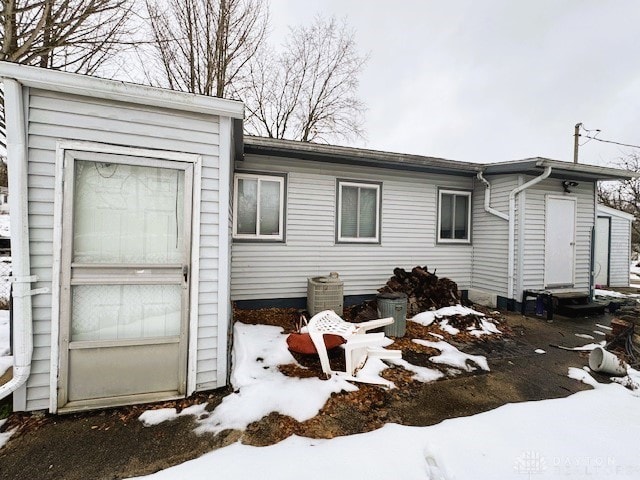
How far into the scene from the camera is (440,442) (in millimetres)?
2066

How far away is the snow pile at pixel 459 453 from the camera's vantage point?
1780 millimetres

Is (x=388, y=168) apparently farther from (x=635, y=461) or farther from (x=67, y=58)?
(x=67, y=58)

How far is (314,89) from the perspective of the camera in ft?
39.3

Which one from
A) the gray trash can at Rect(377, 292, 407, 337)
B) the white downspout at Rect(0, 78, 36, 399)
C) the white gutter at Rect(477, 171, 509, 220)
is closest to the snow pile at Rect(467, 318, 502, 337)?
the gray trash can at Rect(377, 292, 407, 337)

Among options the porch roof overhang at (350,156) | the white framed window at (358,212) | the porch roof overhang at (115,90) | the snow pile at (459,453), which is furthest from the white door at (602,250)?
the porch roof overhang at (115,90)

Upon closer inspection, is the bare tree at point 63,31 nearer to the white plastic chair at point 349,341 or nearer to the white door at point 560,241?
the white plastic chair at point 349,341

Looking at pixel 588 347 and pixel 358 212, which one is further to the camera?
pixel 358 212

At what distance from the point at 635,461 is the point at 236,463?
2729 mm

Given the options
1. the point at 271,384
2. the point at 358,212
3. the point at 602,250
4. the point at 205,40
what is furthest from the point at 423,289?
the point at 205,40

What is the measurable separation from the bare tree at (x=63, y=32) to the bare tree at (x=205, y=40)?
7.12ft

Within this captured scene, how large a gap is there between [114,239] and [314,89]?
11.5 meters

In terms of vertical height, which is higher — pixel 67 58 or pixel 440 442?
pixel 67 58

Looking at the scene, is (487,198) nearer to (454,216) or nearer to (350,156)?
(454,216)

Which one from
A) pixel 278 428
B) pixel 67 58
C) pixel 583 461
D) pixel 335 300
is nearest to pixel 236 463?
pixel 278 428
